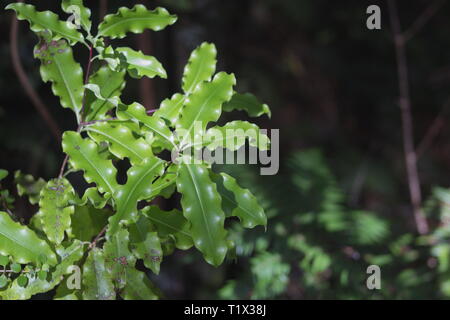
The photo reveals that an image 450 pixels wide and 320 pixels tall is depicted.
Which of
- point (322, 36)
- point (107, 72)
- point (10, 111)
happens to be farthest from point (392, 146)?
point (107, 72)

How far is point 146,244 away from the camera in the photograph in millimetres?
713

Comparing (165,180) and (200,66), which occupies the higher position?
(200,66)

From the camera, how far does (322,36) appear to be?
2.59 m

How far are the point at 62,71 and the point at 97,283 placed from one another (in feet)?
1.16

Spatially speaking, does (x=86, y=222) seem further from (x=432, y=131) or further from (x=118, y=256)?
(x=432, y=131)

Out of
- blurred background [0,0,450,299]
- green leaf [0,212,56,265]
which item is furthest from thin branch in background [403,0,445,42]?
green leaf [0,212,56,265]

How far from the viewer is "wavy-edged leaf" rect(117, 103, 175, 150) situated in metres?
0.68

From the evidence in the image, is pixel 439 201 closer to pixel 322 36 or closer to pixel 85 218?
pixel 322 36

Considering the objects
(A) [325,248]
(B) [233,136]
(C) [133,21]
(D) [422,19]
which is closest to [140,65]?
(C) [133,21]

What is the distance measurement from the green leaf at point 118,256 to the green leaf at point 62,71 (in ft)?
0.71

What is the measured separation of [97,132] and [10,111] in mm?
1291

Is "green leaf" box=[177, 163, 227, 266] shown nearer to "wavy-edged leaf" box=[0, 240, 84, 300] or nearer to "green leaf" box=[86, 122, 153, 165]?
"green leaf" box=[86, 122, 153, 165]
